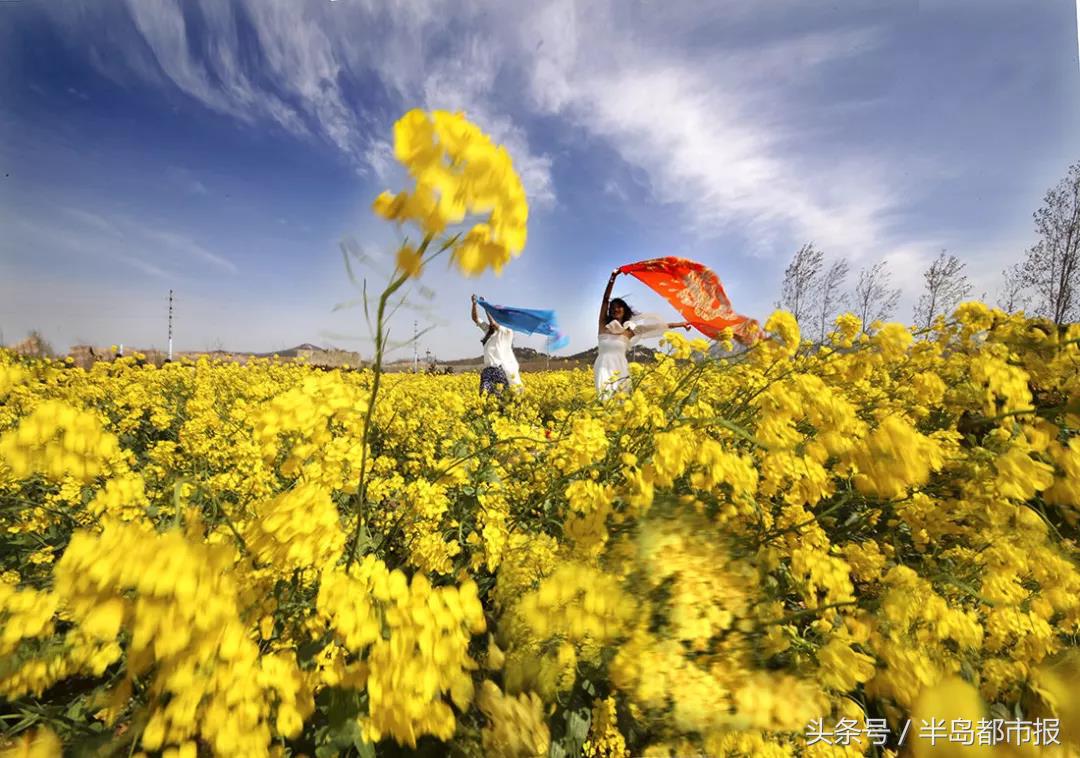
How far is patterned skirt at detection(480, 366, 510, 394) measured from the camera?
6656 mm

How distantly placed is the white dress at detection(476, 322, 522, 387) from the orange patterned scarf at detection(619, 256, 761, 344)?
7.46 ft

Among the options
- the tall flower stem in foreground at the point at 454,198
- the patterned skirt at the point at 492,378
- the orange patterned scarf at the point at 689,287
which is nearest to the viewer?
the tall flower stem in foreground at the point at 454,198

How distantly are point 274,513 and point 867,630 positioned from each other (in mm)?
1714

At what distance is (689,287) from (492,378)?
3126mm

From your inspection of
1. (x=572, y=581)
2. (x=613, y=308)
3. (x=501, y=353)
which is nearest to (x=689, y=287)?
(x=613, y=308)

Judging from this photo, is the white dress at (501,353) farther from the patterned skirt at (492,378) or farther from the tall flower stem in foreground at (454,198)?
the tall flower stem in foreground at (454,198)

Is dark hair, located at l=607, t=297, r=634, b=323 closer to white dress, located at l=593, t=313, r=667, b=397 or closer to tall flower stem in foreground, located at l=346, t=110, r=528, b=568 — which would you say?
white dress, located at l=593, t=313, r=667, b=397

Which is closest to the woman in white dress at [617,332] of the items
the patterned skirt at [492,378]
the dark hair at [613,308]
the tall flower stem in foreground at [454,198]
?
the dark hair at [613,308]

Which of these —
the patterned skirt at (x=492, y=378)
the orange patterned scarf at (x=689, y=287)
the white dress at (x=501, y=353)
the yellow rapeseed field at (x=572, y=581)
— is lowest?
the yellow rapeseed field at (x=572, y=581)

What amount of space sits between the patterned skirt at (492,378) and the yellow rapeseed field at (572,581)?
4094 mm

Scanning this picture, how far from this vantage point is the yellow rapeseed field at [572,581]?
0.72m

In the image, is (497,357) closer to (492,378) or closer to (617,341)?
(492,378)

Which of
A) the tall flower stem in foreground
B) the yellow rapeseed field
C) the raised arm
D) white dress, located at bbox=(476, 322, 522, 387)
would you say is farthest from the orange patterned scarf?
the tall flower stem in foreground

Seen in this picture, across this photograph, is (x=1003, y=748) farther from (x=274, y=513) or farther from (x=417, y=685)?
(x=274, y=513)
